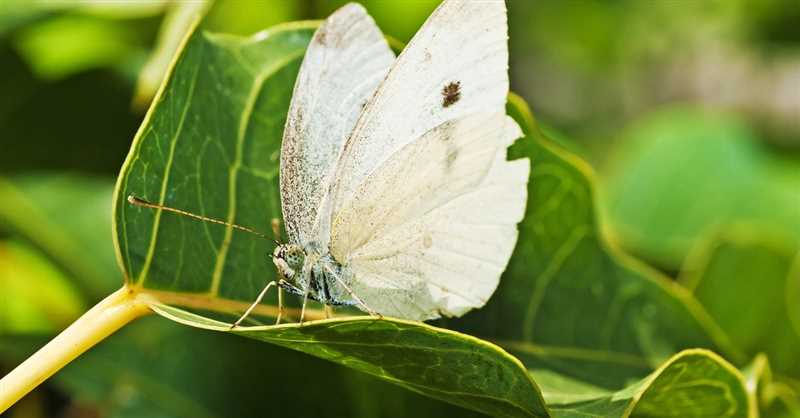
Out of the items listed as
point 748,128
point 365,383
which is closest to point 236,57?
point 365,383

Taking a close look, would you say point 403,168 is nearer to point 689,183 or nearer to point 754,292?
point 754,292

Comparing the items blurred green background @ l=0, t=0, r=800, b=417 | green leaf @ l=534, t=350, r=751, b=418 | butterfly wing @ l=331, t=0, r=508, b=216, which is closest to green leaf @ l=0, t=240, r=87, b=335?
blurred green background @ l=0, t=0, r=800, b=417

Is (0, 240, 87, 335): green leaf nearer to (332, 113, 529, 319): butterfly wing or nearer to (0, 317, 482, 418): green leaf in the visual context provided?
(0, 317, 482, 418): green leaf

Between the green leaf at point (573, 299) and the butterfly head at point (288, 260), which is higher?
the butterfly head at point (288, 260)

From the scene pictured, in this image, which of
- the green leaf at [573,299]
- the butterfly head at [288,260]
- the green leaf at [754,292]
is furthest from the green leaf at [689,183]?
the butterfly head at [288,260]

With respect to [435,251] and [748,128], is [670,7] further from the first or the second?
[435,251]

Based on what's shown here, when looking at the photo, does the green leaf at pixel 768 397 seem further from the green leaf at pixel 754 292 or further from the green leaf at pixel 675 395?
the green leaf at pixel 754 292
